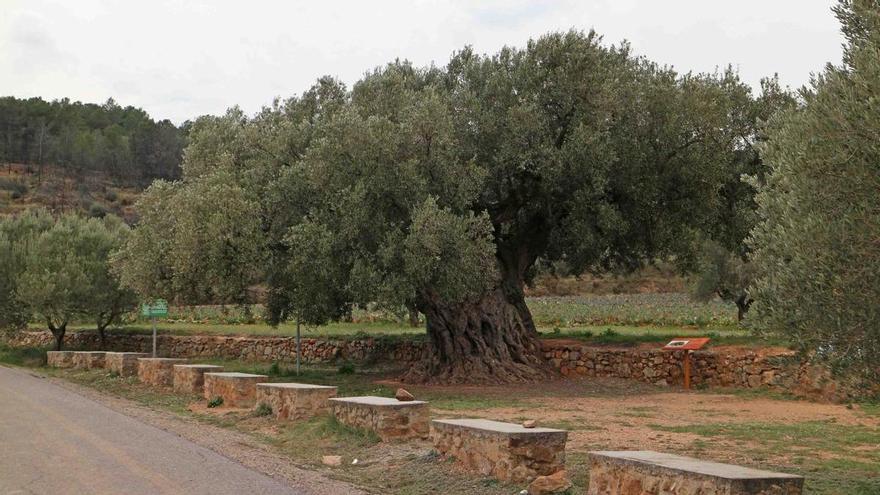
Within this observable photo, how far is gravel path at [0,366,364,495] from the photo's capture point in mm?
10672

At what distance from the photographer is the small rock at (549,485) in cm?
974

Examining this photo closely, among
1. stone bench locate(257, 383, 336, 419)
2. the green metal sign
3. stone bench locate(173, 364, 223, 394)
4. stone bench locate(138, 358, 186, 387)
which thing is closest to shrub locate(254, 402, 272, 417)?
stone bench locate(257, 383, 336, 419)

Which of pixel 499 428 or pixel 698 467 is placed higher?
pixel 698 467

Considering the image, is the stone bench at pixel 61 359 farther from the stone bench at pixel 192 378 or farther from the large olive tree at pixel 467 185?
the stone bench at pixel 192 378

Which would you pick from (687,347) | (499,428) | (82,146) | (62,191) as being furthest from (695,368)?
(82,146)

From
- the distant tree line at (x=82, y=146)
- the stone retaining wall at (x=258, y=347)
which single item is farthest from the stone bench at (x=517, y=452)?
the distant tree line at (x=82, y=146)

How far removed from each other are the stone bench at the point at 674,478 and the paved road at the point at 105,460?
3.63m

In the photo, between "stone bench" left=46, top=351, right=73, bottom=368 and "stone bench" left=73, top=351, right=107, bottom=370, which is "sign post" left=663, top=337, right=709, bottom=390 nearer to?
"stone bench" left=73, top=351, right=107, bottom=370

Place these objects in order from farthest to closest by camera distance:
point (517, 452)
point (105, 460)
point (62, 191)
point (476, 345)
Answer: point (62, 191), point (476, 345), point (105, 460), point (517, 452)

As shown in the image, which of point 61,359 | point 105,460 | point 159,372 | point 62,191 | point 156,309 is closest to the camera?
point 105,460

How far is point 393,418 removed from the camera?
1384 centimetres

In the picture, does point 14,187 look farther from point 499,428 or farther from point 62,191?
point 499,428

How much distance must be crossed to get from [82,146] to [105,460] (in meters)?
112

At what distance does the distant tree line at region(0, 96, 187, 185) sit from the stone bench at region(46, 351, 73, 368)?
73910 millimetres
